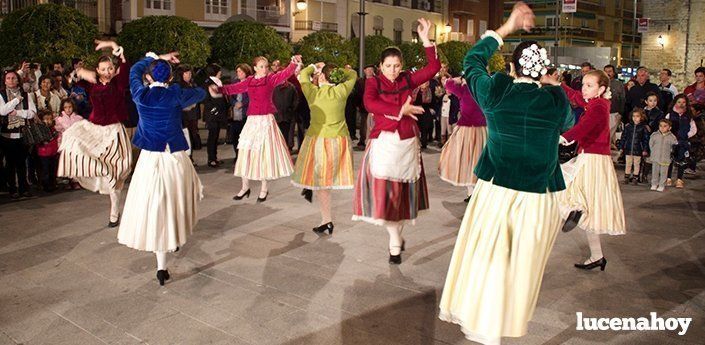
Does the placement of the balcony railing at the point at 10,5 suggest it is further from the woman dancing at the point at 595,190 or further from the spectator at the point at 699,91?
the woman dancing at the point at 595,190

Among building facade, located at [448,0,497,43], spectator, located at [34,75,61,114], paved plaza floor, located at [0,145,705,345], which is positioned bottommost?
paved plaza floor, located at [0,145,705,345]

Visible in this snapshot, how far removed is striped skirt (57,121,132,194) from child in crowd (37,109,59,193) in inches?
86.1

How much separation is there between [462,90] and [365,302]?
12.8 ft

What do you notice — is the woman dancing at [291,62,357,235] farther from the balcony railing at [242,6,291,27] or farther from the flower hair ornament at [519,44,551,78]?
the balcony railing at [242,6,291,27]

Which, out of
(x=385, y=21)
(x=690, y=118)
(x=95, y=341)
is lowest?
A: (x=95, y=341)

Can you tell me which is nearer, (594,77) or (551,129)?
(551,129)

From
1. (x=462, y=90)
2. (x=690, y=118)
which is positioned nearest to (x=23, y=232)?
(x=462, y=90)

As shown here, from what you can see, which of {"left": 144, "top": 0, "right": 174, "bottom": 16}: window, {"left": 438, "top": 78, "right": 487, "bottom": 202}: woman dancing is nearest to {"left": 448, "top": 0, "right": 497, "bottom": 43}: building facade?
{"left": 144, "top": 0, "right": 174, "bottom": 16}: window

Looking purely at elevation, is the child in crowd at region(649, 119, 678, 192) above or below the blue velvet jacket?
below

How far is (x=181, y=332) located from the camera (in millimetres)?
4766

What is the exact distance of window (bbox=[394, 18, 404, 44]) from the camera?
155 feet

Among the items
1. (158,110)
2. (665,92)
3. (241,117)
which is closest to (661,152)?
(665,92)

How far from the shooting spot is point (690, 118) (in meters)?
11.6

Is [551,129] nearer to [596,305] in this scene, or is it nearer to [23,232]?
[596,305]
